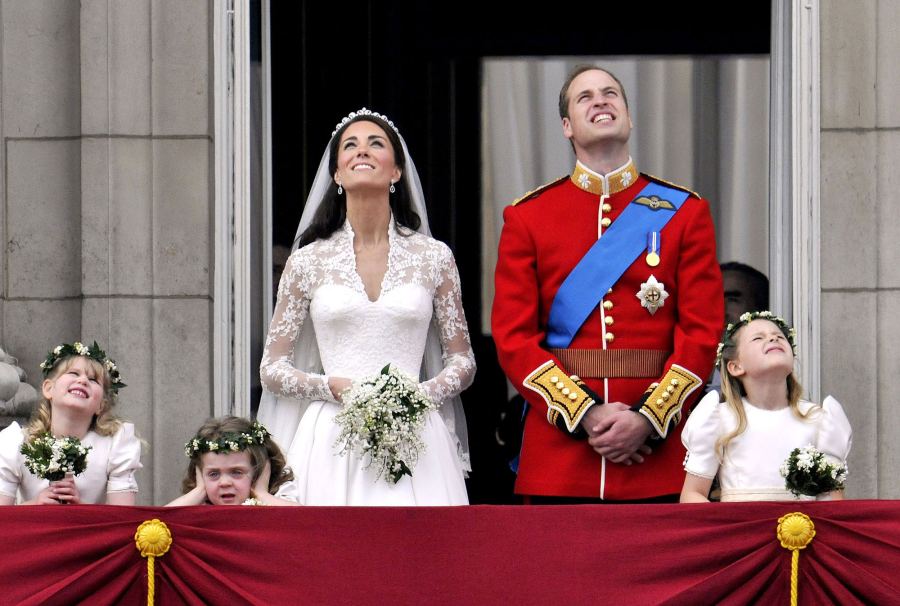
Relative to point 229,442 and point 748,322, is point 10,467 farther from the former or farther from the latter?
point 748,322

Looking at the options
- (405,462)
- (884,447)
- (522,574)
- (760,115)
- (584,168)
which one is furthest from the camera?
(760,115)

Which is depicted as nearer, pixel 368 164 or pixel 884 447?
pixel 368 164

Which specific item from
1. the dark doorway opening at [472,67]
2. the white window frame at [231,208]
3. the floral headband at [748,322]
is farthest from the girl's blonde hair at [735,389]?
the dark doorway opening at [472,67]

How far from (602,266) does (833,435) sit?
995mm

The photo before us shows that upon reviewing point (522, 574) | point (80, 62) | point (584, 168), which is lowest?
point (522, 574)

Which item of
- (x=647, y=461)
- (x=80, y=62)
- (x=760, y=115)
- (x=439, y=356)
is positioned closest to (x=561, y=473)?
(x=647, y=461)

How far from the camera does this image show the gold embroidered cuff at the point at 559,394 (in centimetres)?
639

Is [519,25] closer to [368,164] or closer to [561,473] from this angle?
[368,164]

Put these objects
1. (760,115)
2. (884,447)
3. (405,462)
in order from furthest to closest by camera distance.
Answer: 1. (760,115)
2. (884,447)
3. (405,462)

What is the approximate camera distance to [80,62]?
7.99 metres

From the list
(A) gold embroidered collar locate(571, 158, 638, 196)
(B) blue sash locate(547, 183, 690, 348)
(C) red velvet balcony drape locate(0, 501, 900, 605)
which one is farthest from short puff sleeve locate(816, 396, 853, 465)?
(A) gold embroidered collar locate(571, 158, 638, 196)

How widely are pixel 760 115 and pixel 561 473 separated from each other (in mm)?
4924

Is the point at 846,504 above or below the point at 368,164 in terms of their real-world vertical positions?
below

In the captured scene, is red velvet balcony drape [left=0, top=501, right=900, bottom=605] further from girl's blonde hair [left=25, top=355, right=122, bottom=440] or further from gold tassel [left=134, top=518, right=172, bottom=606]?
girl's blonde hair [left=25, top=355, right=122, bottom=440]
